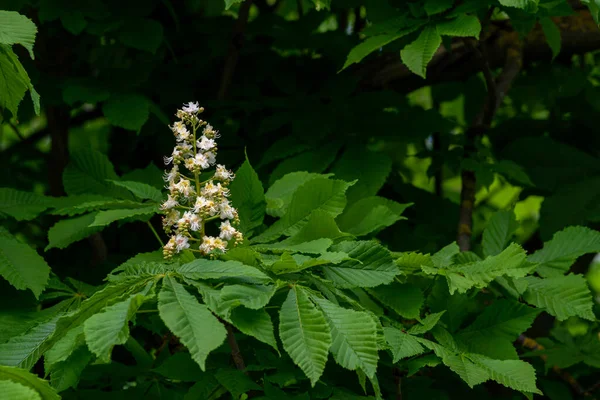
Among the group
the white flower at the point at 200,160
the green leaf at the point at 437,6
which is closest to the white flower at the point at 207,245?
the white flower at the point at 200,160

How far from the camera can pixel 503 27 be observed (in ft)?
9.50

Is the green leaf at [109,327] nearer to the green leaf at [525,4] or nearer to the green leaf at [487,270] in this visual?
the green leaf at [487,270]

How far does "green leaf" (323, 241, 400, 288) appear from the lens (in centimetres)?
164

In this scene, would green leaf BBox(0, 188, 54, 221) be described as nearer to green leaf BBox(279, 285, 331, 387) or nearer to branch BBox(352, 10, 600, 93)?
green leaf BBox(279, 285, 331, 387)

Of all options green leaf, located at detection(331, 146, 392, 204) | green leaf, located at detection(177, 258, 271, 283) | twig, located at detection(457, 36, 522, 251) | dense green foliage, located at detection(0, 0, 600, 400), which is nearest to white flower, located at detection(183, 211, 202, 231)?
dense green foliage, located at detection(0, 0, 600, 400)

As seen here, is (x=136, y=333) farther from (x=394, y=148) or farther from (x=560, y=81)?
(x=560, y=81)

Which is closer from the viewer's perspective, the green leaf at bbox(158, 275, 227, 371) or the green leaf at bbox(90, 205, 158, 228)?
the green leaf at bbox(158, 275, 227, 371)

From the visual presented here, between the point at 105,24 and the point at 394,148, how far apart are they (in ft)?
4.90

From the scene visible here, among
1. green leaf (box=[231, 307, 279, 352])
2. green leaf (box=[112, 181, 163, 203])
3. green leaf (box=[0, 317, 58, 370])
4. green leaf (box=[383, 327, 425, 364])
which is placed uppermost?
green leaf (box=[112, 181, 163, 203])

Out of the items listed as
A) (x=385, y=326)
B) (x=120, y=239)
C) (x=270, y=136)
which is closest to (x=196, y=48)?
(x=270, y=136)

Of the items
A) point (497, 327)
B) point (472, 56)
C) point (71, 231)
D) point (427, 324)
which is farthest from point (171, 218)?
point (472, 56)

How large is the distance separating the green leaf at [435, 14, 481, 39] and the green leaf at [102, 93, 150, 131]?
37.6 inches

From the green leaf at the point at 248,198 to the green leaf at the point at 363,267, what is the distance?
0.24m

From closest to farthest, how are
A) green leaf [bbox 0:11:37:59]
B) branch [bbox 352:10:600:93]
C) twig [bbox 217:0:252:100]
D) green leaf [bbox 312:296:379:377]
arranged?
green leaf [bbox 312:296:379:377] < green leaf [bbox 0:11:37:59] < twig [bbox 217:0:252:100] < branch [bbox 352:10:600:93]
